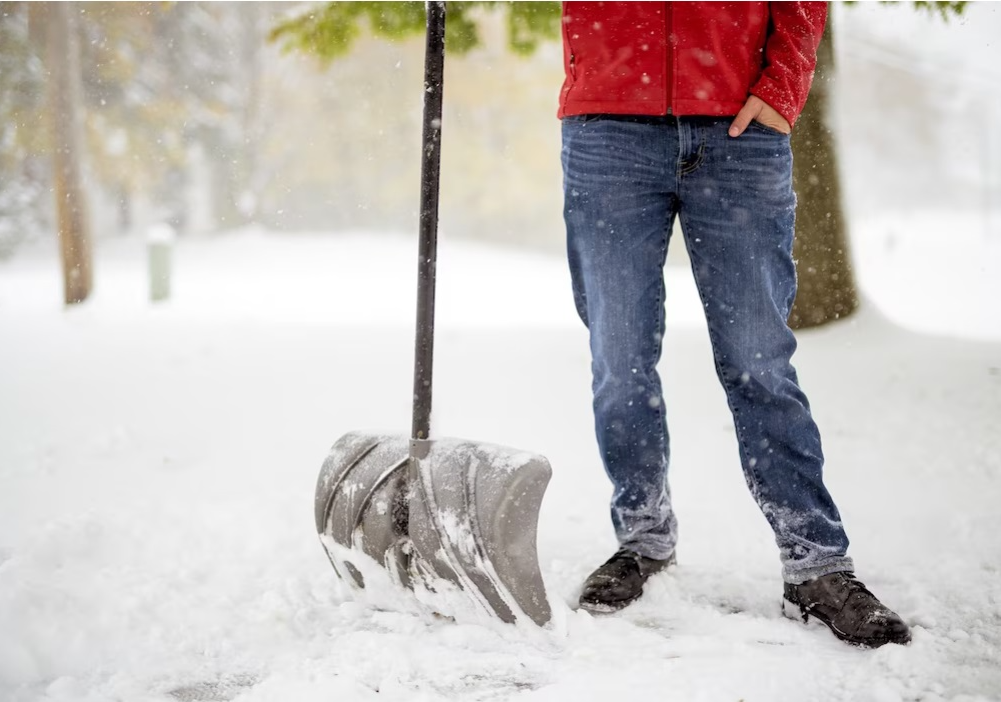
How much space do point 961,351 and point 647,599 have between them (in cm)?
296

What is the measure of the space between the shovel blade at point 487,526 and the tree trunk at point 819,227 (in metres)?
3.10

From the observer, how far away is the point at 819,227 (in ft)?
13.6

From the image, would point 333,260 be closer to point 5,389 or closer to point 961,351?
point 5,389

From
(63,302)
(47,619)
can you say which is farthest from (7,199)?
(47,619)

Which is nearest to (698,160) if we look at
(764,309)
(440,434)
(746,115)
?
(746,115)

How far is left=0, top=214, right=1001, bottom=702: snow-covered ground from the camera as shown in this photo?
4.68 ft

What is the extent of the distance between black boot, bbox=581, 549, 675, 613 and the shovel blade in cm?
23

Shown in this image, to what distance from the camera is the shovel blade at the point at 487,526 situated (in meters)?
1.44

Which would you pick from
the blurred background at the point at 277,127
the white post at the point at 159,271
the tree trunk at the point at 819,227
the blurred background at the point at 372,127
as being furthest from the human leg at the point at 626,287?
the white post at the point at 159,271

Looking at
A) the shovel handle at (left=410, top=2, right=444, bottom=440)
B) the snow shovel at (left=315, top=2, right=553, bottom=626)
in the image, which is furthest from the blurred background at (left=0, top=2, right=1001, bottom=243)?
the snow shovel at (left=315, top=2, right=553, bottom=626)

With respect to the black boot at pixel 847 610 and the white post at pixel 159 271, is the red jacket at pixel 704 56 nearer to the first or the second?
the black boot at pixel 847 610

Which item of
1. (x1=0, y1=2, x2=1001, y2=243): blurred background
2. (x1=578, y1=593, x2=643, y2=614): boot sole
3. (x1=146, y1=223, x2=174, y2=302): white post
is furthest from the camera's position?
(x1=146, y1=223, x2=174, y2=302): white post

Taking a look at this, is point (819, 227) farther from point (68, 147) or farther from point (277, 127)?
point (277, 127)

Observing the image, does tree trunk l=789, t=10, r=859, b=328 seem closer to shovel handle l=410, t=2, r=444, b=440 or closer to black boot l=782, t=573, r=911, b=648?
black boot l=782, t=573, r=911, b=648
